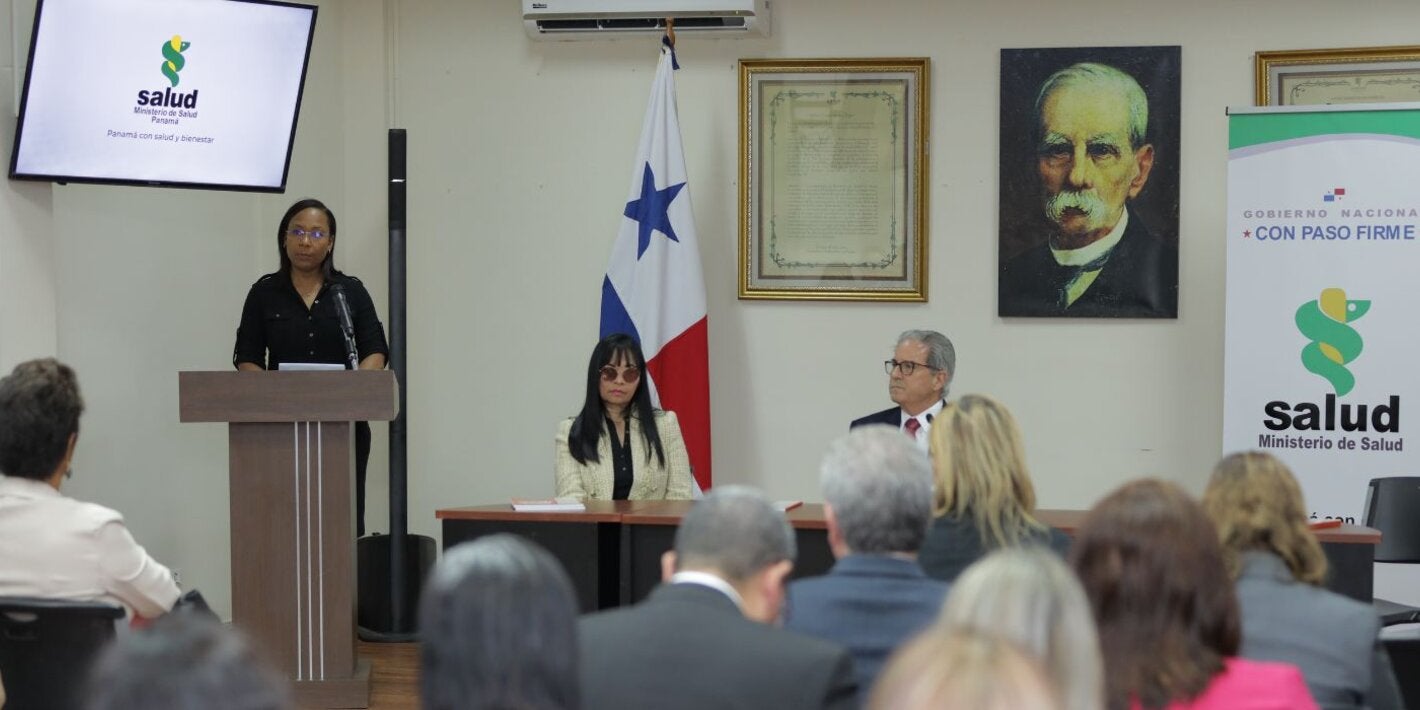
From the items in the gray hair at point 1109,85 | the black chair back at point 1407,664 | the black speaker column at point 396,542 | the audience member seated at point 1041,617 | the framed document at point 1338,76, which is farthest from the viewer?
the gray hair at point 1109,85

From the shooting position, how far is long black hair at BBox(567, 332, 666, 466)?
5199mm

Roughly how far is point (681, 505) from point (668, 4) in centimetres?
248

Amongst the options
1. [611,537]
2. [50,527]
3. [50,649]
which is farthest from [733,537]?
[611,537]

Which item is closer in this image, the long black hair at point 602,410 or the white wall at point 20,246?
the white wall at point 20,246

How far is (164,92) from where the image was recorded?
4992 millimetres

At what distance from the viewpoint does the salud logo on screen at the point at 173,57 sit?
4.97 metres

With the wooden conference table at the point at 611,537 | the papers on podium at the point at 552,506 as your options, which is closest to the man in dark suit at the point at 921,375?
the wooden conference table at the point at 611,537

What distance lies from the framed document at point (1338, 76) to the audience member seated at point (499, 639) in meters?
5.35

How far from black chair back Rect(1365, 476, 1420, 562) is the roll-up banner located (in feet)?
1.50

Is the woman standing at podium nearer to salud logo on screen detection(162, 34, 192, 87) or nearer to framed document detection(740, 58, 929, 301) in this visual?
salud logo on screen detection(162, 34, 192, 87)

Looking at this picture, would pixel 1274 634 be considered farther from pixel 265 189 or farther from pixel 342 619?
pixel 265 189

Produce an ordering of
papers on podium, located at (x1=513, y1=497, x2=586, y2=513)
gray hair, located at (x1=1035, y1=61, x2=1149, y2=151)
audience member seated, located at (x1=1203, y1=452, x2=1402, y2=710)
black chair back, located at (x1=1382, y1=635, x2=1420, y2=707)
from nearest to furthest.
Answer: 1. audience member seated, located at (x1=1203, y1=452, x2=1402, y2=710)
2. black chair back, located at (x1=1382, y1=635, x2=1420, y2=707)
3. papers on podium, located at (x1=513, y1=497, x2=586, y2=513)
4. gray hair, located at (x1=1035, y1=61, x2=1149, y2=151)

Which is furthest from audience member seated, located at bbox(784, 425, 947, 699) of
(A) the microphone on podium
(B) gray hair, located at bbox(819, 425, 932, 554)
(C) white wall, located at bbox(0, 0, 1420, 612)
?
(C) white wall, located at bbox(0, 0, 1420, 612)

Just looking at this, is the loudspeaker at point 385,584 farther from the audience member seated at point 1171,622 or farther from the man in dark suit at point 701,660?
the audience member seated at point 1171,622
